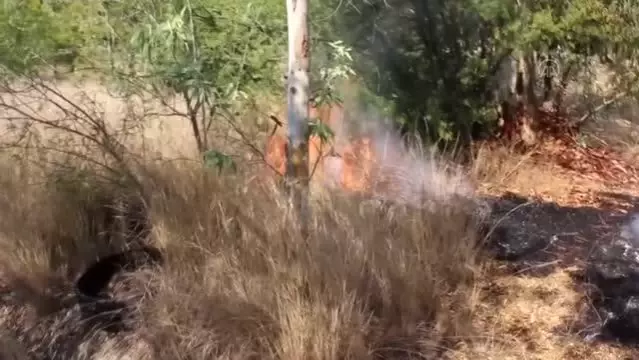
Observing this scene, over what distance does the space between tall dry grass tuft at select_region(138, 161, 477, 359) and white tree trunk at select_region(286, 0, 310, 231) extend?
0.45ft

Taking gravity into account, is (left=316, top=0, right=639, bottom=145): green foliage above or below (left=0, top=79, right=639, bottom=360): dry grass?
above

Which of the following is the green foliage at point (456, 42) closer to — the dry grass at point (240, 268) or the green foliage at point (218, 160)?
the dry grass at point (240, 268)

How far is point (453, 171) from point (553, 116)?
3.57 meters

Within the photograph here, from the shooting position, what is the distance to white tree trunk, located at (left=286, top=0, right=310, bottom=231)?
17.1ft

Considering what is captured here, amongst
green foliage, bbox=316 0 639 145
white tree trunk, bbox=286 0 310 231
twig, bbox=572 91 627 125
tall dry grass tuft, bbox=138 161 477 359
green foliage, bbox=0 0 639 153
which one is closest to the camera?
tall dry grass tuft, bbox=138 161 477 359

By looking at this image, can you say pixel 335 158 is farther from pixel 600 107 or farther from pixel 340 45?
pixel 600 107

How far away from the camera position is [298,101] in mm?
5281

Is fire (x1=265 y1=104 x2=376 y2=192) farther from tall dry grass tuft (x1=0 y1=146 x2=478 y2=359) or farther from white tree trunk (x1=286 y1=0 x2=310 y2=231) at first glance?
tall dry grass tuft (x1=0 y1=146 x2=478 y2=359)

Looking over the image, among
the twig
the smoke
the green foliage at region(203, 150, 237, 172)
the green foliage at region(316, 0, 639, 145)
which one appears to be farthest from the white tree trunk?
the twig

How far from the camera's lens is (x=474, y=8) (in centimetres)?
848

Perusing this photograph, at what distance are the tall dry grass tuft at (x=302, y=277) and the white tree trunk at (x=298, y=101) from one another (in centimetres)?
14

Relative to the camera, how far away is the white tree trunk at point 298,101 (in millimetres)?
5207

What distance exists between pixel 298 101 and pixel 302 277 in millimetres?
1015

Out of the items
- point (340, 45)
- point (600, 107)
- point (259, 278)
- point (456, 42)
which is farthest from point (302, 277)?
point (600, 107)
